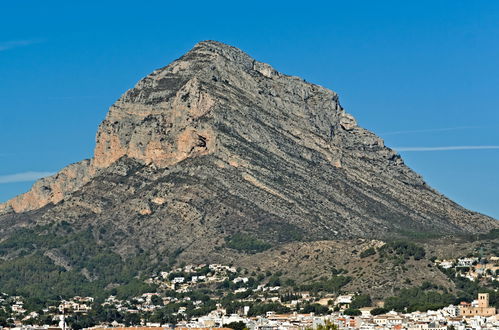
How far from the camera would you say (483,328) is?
654 feet

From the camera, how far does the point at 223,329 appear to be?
199750 millimetres

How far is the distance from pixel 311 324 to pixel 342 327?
3317 millimetres

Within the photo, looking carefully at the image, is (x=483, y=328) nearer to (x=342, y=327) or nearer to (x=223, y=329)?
→ (x=342, y=327)

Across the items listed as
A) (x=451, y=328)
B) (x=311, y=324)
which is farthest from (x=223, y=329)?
(x=451, y=328)

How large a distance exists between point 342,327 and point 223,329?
12.7 metres

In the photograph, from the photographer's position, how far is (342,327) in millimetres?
198625

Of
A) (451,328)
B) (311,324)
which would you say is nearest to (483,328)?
(451,328)

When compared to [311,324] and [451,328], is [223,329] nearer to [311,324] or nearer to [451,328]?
[311,324]

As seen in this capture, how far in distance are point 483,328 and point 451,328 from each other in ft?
12.3

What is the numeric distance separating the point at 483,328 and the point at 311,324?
1836 centimetres

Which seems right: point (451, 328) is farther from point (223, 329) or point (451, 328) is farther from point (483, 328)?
point (223, 329)

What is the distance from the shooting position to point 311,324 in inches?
7835

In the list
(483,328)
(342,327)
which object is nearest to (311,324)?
(342,327)

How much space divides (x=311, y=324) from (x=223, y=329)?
30.9 ft
